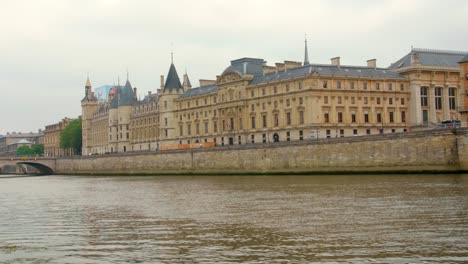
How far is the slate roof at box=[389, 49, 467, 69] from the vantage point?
278 ft

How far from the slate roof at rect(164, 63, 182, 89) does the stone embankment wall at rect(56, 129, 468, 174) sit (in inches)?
771

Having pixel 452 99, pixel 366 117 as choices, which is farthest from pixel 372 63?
pixel 452 99

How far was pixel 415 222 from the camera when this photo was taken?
879 inches

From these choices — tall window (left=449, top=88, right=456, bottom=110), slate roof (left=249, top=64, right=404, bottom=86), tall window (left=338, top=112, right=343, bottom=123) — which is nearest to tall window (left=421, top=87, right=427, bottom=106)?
slate roof (left=249, top=64, right=404, bottom=86)

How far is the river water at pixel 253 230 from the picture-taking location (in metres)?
17.5

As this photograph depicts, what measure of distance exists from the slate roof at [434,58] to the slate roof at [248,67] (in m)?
19.2

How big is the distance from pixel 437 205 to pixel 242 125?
221 feet

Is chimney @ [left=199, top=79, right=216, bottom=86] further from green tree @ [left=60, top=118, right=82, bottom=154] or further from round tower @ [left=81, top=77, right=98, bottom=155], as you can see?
green tree @ [left=60, top=118, right=82, bottom=154]

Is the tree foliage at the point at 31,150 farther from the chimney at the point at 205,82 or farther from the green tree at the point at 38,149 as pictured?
the chimney at the point at 205,82

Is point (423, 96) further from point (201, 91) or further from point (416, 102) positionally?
point (201, 91)

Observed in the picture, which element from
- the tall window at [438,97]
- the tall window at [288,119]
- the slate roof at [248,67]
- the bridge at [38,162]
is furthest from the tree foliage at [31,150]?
the tall window at [438,97]

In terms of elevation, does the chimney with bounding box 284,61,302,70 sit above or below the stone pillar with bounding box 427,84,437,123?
above

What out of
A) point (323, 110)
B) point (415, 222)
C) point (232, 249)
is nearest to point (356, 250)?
point (232, 249)

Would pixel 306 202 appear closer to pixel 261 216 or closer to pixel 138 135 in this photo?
pixel 261 216
